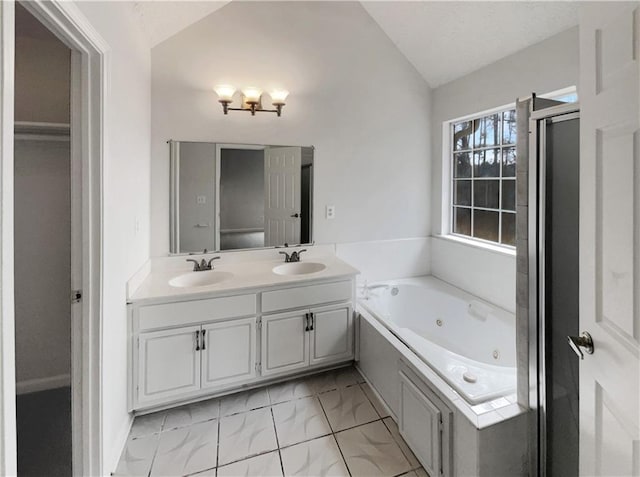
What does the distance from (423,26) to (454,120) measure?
0.82 meters

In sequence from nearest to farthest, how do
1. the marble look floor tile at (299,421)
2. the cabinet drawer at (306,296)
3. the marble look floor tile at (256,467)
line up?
the marble look floor tile at (256,467) < the marble look floor tile at (299,421) < the cabinet drawer at (306,296)

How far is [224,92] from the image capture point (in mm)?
2326

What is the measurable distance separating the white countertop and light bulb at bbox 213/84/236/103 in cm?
118

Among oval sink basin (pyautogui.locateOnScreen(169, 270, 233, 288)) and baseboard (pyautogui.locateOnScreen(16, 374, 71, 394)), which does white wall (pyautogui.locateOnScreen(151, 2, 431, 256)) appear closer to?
oval sink basin (pyautogui.locateOnScreen(169, 270, 233, 288))

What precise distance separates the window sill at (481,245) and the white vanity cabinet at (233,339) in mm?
1197

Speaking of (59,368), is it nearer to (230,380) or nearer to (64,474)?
(64,474)

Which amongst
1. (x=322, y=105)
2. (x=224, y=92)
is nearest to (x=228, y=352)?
(x=224, y=92)

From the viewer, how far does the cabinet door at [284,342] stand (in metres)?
2.12

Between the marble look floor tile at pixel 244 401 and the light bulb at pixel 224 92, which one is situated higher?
the light bulb at pixel 224 92

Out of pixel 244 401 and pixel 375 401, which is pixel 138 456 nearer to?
pixel 244 401

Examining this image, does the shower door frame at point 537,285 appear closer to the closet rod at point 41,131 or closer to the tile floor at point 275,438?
the tile floor at point 275,438

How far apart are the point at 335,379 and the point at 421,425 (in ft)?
2.73

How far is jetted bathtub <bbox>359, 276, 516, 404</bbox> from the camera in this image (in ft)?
5.19

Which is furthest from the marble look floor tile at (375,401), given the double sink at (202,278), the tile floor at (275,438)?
the double sink at (202,278)
